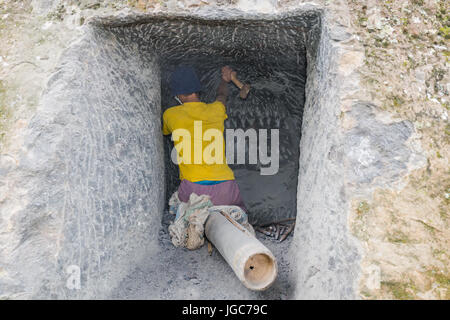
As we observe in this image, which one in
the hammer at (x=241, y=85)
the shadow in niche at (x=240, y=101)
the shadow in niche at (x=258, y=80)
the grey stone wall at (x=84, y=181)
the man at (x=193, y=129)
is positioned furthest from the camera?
the hammer at (x=241, y=85)

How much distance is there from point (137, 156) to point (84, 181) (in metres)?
0.43

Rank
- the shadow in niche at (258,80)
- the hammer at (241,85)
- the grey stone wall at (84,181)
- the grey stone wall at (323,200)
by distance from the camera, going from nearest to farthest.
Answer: the grey stone wall at (323,200) → the grey stone wall at (84,181) → the shadow in niche at (258,80) → the hammer at (241,85)

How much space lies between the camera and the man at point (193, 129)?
243cm

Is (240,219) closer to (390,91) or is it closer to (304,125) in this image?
(304,125)

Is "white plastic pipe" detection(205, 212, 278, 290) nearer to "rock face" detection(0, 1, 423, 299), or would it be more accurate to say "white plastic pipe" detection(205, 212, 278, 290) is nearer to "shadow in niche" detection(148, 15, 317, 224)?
"rock face" detection(0, 1, 423, 299)

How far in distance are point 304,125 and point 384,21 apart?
58 cm

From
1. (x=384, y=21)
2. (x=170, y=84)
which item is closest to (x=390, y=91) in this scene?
(x=384, y=21)

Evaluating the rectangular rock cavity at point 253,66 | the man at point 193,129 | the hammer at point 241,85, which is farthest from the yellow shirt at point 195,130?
the hammer at point 241,85

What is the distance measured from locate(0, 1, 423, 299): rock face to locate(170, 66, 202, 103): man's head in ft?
0.47

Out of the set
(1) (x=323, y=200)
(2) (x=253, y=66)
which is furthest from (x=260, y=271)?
(2) (x=253, y=66)

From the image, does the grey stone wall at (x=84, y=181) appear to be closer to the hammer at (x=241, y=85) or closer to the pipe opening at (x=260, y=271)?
the pipe opening at (x=260, y=271)

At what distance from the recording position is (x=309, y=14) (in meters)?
1.75

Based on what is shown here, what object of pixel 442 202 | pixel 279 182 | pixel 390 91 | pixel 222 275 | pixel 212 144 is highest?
pixel 390 91

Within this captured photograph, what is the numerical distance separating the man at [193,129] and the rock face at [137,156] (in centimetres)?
14
